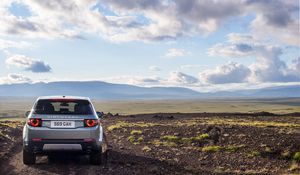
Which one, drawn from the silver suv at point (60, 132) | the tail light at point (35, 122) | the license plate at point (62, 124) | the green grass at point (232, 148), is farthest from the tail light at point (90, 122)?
the green grass at point (232, 148)

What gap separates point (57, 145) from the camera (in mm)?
13484

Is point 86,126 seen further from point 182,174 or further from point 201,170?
point 201,170

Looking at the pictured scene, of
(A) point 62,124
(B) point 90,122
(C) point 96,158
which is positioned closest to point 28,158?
(A) point 62,124

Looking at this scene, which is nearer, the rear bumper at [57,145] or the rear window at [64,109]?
the rear bumper at [57,145]

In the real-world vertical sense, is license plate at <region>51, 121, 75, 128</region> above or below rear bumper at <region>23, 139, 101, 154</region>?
above

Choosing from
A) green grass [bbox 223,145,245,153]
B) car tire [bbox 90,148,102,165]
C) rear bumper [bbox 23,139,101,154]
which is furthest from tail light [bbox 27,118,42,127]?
green grass [bbox 223,145,245,153]

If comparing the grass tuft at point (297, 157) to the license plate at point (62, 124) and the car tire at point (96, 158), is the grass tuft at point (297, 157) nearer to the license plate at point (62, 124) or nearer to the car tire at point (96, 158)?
the car tire at point (96, 158)

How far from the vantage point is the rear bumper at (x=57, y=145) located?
1347cm

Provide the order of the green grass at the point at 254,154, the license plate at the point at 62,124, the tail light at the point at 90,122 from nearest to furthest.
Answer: the license plate at the point at 62,124 → the tail light at the point at 90,122 → the green grass at the point at 254,154

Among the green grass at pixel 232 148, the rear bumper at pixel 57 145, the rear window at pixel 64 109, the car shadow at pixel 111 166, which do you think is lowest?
the car shadow at pixel 111 166

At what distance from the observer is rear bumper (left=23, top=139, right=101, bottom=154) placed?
13469mm

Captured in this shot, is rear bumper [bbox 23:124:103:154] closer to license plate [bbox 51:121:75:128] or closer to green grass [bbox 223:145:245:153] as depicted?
license plate [bbox 51:121:75:128]

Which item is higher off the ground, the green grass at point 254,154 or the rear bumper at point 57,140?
the rear bumper at point 57,140

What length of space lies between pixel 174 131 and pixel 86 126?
15.9 meters
